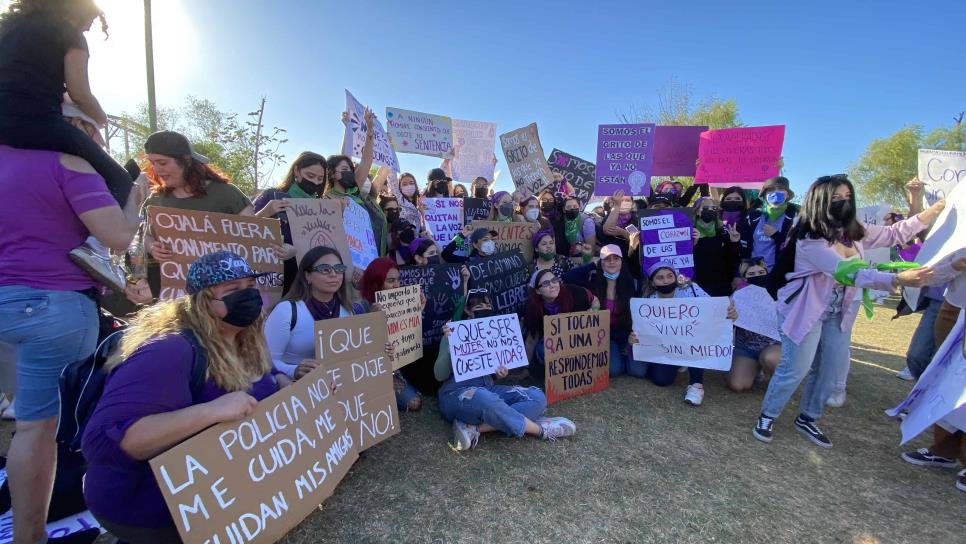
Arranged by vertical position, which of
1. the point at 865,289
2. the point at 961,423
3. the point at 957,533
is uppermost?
the point at 865,289

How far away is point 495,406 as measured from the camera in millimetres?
3709

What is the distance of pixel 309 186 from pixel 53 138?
7.42 ft

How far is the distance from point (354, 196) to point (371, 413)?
8.14 ft

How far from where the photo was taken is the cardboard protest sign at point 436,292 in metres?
4.88

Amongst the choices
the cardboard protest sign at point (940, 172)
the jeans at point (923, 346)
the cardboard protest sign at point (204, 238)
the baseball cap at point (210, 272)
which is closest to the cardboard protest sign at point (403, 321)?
the cardboard protest sign at point (204, 238)

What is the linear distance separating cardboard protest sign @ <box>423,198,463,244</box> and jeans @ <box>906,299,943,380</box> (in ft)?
18.3

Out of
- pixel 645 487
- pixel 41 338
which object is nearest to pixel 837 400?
pixel 645 487

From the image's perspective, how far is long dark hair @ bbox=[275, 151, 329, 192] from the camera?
169 inches

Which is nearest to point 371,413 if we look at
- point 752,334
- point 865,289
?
point 865,289

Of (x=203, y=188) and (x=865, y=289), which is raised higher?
(x=203, y=188)

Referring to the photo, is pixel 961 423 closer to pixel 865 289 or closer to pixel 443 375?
pixel 865 289

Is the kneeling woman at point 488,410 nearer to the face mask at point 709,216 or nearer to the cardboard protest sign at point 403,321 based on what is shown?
the cardboard protest sign at point 403,321

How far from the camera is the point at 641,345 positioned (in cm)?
513

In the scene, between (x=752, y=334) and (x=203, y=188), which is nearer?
(x=203, y=188)
